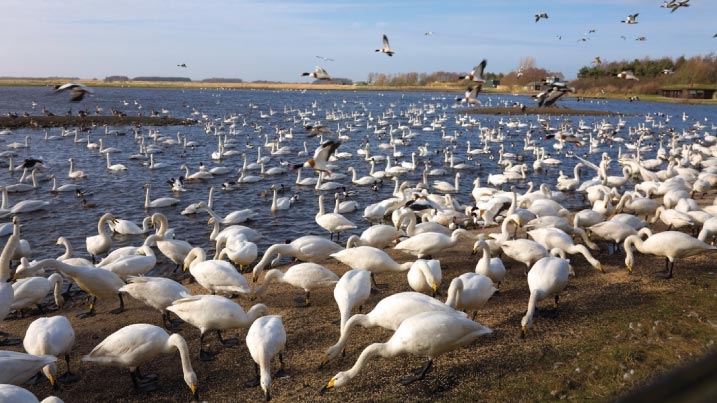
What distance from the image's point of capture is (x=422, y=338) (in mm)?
6465

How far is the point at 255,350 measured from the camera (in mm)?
6785

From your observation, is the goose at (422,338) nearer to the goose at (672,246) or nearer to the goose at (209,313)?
the goose at (209,313)

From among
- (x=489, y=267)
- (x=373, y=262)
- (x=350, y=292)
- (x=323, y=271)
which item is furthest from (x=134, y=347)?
(x=489, y=267)

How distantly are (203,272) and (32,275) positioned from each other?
402cm

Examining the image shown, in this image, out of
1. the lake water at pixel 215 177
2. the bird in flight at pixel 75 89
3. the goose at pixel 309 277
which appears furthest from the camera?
the lake water at pixel 215 177

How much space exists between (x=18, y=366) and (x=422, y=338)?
487 centimetres

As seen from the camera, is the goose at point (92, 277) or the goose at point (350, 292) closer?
the goose at point (350, 292)

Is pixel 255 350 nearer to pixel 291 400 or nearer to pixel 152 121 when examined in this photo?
pixel 291 400

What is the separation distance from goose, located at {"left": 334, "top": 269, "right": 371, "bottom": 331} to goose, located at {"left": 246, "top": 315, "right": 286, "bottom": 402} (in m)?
1.19

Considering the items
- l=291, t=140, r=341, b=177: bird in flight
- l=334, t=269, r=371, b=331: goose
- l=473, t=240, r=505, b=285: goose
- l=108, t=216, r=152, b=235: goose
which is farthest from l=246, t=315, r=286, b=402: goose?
l=108, t=216, r=152, b=235: goose

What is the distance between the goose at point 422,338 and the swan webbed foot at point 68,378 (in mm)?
3838

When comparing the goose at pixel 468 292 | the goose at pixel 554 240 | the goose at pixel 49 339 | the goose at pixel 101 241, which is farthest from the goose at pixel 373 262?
the goose at pixel 101 241

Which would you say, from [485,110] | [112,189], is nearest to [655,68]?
[485,110]

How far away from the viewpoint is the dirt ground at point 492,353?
670cm
